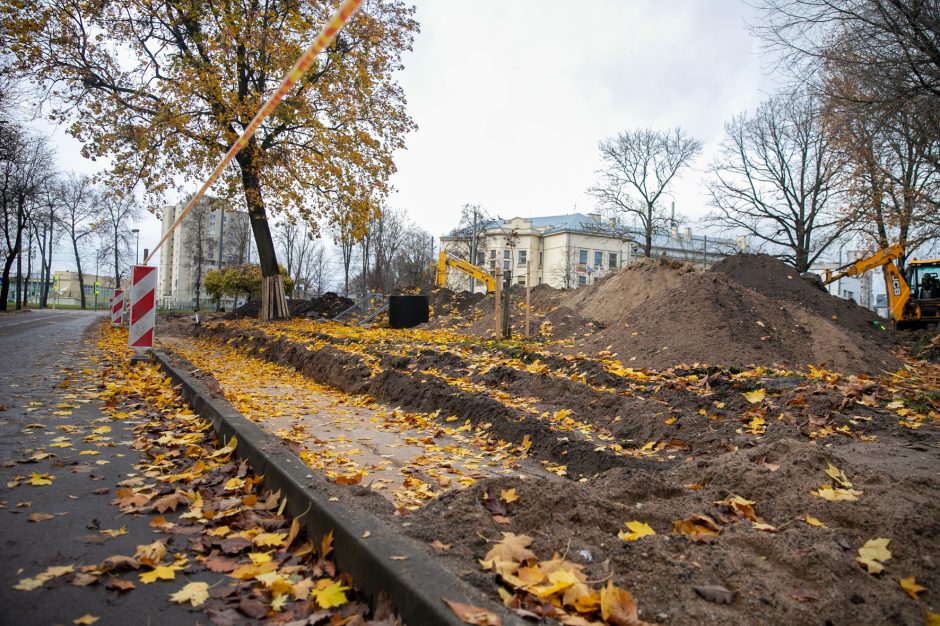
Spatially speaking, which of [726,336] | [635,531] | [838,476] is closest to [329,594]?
[635,531]

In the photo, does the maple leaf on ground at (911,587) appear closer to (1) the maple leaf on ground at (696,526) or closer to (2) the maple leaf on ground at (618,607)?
(1) the maple leaf on ground at (696,526)

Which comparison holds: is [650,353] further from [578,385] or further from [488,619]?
[488,619]

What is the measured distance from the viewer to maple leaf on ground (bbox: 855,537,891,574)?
2145mm

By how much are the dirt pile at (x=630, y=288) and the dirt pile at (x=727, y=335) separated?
7.87 feet

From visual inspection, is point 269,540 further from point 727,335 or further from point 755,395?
point 727,335

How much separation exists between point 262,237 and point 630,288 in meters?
12.8

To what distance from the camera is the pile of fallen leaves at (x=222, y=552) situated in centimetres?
214

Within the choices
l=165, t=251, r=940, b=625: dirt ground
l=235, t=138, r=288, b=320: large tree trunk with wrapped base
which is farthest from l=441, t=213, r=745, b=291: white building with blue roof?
Answer: l=165, t=251, r=940, b=625: dirt ground

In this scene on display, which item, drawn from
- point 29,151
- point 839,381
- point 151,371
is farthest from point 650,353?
point 29,151

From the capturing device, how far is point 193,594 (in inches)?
87.4

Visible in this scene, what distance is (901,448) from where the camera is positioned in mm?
4539

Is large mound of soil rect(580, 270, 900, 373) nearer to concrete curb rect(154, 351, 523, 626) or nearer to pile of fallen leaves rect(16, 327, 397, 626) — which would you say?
concrete curb rect(154, 351, 523, 626)

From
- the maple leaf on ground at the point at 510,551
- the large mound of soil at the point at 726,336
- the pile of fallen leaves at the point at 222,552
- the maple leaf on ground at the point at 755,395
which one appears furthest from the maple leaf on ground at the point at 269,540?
the large mound of soil at the point at 726,336

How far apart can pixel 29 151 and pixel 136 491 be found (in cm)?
3893
